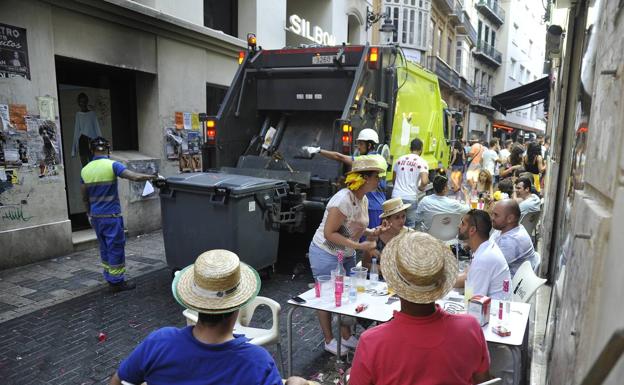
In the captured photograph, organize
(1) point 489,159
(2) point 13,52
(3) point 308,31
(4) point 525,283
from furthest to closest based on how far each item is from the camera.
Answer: (3) point 308,31, (1) point 489,159, (2) point 13,52, (4) point 525,283

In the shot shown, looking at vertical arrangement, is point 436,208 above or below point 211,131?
below

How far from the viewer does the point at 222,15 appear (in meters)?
10.3

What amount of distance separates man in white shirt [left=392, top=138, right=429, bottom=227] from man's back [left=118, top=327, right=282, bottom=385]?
15.2 feet

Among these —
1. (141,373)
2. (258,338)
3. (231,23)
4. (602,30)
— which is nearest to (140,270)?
(258,338)

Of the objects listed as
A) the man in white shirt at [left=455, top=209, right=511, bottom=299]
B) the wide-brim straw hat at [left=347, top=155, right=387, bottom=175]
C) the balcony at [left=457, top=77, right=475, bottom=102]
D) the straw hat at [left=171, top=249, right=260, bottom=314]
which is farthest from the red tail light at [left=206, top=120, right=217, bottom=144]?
the balcony at [left=457, top=77, right=475, bottom=102]

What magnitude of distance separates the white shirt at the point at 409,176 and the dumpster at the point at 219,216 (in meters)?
1.80

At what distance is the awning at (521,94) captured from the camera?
13.4 metres

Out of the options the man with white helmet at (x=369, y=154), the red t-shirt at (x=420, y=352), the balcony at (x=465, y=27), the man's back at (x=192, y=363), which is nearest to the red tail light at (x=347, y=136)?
the man with white helmet at (x=369, y=154)

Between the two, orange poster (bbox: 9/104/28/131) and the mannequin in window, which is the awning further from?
orange poster (bbox: 9/104/28/131)

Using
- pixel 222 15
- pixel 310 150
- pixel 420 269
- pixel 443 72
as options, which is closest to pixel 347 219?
pixel 420 269

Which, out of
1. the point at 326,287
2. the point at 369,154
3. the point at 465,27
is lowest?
the point at 326,287

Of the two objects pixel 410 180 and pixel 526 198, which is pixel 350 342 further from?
pixel 526 198

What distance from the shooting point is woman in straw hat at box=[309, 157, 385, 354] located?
3.57m

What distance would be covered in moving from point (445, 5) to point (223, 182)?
84.7 ft
